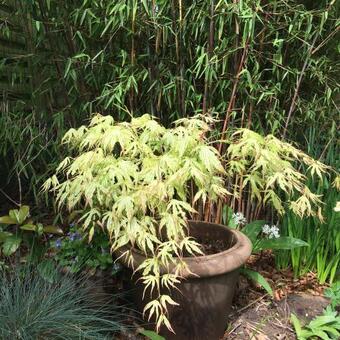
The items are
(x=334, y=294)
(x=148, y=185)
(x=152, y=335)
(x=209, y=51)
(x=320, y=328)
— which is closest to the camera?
(x=148, y=185)

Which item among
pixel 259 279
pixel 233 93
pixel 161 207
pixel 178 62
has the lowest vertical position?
pixel 259 279

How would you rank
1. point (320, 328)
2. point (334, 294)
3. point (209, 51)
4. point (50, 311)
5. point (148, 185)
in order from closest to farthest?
point (148, 185), point (50, 311), point (320, 328), point (209, 51), point (334, 294)

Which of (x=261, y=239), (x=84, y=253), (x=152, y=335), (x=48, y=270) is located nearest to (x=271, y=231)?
(x=261, y=239)

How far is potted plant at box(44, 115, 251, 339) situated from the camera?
1.76 m

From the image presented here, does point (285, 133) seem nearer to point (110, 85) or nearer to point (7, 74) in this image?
point (110, 85)

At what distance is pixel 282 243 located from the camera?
97.2 inches

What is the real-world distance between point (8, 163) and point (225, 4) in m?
1.95

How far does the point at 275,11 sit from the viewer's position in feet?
8.06

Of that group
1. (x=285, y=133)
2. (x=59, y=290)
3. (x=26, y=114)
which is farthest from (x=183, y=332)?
(x=26, y=114)

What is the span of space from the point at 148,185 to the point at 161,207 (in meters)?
0.11

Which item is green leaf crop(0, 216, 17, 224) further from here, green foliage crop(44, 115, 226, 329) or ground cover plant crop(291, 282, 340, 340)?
ground cover plant crop(291, 282, 340, 340)

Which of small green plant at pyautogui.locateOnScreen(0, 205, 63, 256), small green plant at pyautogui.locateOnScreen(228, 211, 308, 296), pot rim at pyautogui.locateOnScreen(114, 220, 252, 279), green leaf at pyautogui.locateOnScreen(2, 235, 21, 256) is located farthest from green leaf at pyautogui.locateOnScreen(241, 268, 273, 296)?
green leaf at pyautogui.locateOnScreen(2, 235, 21, 256)

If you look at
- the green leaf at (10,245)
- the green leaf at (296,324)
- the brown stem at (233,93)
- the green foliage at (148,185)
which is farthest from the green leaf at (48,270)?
the green leaf at (296,324)

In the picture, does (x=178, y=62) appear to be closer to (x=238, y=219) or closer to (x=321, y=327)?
(x=238, y=219)
